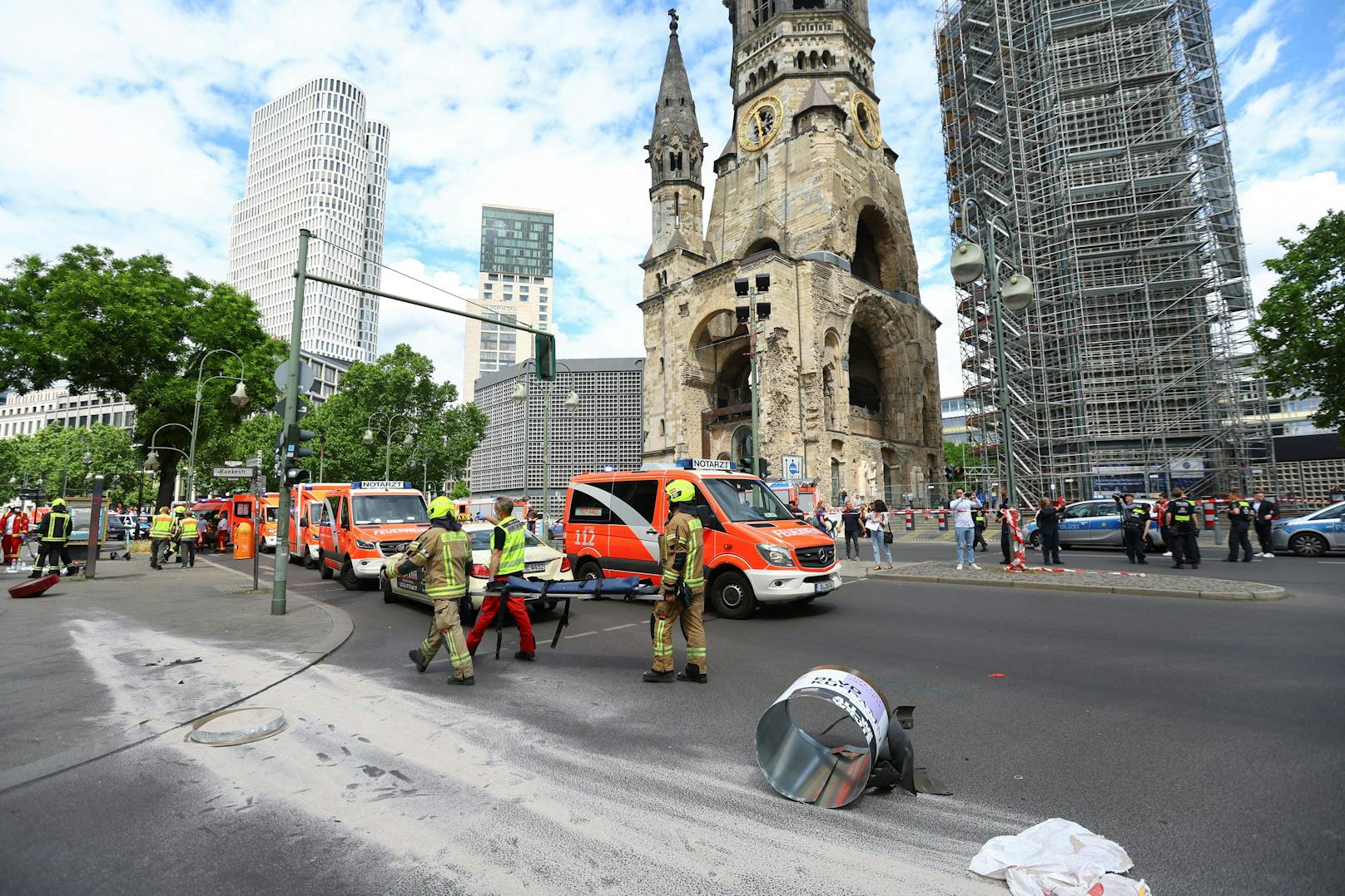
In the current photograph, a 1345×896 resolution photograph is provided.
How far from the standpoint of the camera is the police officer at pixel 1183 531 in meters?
13.3

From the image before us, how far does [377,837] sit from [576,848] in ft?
3.20

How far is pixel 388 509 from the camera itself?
44.5 feet

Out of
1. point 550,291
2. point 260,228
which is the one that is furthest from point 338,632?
point 550,291

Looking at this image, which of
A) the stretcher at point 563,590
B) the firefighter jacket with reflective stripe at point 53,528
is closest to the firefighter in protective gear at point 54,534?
the firefighter jacket with reflective stripe at point 53,528

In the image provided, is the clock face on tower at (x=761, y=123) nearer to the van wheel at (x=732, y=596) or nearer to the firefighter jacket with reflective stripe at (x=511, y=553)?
the van wheel at (x=732, y=596)

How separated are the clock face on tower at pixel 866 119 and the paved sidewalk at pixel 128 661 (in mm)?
45485

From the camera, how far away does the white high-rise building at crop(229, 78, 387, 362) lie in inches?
4409

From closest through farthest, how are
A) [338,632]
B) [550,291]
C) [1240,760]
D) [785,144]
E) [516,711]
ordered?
[1240,760] < [516,711] < [338,632] < [785,144] < [550,291]

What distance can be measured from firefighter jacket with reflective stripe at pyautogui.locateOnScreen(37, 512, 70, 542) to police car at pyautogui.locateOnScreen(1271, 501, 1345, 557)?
92.2 ft

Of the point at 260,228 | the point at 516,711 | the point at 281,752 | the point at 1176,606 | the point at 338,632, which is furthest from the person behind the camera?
the point at 260,228

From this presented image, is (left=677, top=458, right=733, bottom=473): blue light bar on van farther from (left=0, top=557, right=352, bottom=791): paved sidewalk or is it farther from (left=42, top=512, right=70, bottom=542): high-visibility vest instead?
(left=42, top=512, right=70, bottom=542): high-visibility vest

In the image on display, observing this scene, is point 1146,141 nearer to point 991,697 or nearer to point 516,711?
point 991,697

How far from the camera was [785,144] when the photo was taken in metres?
42.4

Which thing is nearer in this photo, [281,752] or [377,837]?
[377,837]
